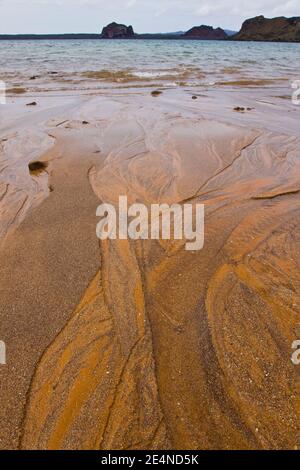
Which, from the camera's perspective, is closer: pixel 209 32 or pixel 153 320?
pixel 153 320

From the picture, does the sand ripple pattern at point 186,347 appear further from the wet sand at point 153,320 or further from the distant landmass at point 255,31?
the distant landmass at point 255,31

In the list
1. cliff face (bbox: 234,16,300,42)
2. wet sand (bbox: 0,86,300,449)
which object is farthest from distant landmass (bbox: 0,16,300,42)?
wet sand (bbox: 0,86,300,449)

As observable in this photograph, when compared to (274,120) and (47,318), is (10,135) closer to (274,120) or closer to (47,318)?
(47,318)

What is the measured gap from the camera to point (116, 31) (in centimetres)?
13500

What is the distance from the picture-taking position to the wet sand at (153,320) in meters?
1.91

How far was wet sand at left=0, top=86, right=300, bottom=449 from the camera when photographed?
1908 millimetres

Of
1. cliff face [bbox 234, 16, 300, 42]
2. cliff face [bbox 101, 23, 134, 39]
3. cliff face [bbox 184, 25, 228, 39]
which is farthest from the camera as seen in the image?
cliff face [bbox 184, 25, 228, 39]

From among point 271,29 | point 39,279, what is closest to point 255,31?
point 271,29

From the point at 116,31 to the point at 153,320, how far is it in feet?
532

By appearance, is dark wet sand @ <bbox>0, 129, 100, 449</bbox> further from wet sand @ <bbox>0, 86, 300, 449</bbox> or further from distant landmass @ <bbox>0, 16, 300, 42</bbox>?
distant landmass @ <bbox>0, 16, 300, 42</bbox>

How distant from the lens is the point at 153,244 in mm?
3518

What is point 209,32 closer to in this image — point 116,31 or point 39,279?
point 116,31

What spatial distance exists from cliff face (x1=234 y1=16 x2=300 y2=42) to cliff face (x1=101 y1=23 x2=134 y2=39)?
51.3 m

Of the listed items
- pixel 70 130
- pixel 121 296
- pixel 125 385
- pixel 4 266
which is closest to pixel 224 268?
pixel 121 296
